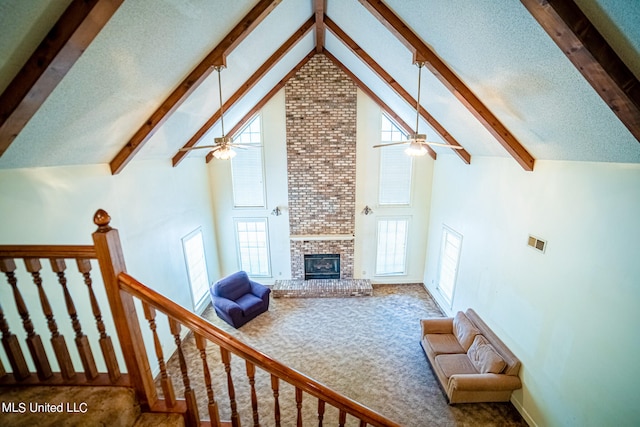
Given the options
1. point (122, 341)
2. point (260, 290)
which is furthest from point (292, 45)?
point (260, 290)

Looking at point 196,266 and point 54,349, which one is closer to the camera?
point 54,349

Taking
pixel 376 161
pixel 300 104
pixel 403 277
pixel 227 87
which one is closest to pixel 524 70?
pixel 227 87

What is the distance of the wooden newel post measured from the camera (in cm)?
136

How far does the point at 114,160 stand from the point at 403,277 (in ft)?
22.1

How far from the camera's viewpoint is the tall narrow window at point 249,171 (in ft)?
21.2

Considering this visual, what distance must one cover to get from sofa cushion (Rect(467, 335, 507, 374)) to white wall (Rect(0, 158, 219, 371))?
16.5 ft

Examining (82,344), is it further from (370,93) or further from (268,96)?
(370,93)

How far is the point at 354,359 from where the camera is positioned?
4.69m

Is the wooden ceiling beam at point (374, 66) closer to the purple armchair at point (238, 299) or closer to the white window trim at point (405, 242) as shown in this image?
the white window trim at point (405, 242)

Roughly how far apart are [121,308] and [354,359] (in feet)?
13.8

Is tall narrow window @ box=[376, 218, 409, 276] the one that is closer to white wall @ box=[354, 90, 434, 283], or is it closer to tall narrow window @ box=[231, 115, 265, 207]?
white wall @ box=[354, 90, 434, 283]

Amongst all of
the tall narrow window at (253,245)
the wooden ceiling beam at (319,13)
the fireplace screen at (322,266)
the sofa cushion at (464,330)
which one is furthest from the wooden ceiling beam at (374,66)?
the tall narrow window at (253,245)

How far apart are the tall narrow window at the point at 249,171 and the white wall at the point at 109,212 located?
876mm

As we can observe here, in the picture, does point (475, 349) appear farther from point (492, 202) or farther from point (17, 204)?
point (17, 204)
